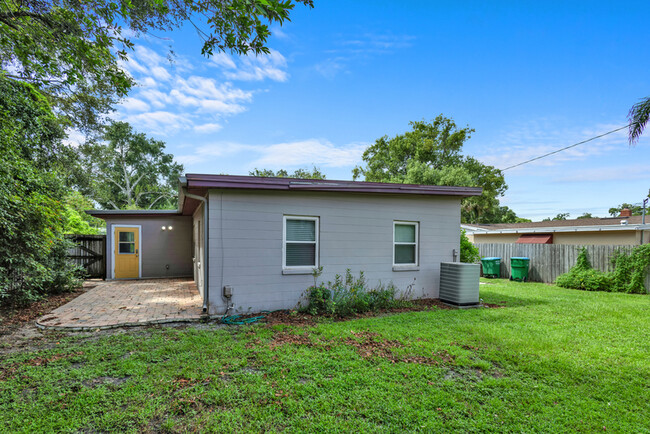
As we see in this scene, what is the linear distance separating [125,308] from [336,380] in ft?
16.7

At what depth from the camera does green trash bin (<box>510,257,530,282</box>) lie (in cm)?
1152

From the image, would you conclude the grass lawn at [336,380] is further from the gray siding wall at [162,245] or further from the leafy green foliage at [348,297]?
the gray siding wall at [162,245]

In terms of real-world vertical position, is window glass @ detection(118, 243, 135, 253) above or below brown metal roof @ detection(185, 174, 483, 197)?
below

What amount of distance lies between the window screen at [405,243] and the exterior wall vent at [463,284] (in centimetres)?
91

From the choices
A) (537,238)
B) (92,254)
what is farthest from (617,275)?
(92,254)

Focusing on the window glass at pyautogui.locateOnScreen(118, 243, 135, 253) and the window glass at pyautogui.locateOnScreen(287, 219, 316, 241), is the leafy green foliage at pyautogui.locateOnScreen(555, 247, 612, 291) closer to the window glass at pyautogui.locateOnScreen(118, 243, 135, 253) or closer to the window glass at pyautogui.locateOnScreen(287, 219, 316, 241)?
the window glass at pyautogui.locateOnScreen(287, 219, 316, 241)

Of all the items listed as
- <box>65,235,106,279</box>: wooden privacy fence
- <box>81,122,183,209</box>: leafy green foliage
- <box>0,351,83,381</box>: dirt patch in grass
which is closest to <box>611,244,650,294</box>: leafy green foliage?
<box>0,351,83,381</box>: dirt patch in grass

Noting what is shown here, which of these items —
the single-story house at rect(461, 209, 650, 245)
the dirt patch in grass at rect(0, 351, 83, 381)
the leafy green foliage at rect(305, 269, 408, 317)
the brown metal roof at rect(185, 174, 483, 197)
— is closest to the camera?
the dirt patch in grass at rect(0, 351, 83, 381)

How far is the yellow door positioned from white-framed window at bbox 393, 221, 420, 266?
29.7 ft

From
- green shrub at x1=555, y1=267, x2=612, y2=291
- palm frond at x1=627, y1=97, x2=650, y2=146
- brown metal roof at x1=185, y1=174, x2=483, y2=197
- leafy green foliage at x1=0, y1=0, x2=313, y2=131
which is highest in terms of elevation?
leafy green foliage at x1=0, y1=0, x2=313, y2=131

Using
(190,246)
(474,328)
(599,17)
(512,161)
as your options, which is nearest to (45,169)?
(190,246)

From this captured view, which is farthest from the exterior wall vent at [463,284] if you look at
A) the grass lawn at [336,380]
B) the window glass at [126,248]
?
the window glass at [126,248]

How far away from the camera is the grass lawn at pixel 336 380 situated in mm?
2496

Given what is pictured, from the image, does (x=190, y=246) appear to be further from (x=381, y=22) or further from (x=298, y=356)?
(x=381, y=22)
